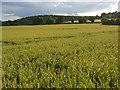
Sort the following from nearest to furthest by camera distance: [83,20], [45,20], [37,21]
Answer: [37,21], [45,20], [83,20]

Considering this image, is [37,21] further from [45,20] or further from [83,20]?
[83,20]

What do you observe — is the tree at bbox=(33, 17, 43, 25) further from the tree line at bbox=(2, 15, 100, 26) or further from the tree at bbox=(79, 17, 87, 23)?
the tree at bbox=(79, 17, 87, 23)

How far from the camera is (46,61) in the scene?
46.6 ft

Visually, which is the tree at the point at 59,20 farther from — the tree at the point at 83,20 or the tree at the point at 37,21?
the tree at the point at 83,20

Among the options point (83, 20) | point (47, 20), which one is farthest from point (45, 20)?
point (83, 20)

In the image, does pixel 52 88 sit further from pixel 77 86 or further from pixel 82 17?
pixel 82 17

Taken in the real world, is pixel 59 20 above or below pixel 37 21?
above

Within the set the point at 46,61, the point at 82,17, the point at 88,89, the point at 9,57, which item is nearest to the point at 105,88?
the point at 88,89

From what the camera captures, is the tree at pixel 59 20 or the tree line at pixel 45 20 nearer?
the tree line at pixel 45 20

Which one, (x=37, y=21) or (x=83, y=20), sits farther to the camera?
(x=83, y=20)

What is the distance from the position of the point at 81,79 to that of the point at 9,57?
7534mm

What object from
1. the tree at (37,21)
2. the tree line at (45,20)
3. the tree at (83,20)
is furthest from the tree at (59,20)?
the tree at (83,20)

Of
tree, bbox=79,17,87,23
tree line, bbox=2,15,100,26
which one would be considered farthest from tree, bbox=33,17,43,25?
tree, bbox=79,17,87,23

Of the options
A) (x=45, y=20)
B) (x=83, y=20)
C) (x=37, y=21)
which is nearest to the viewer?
(x=37, y=21)
